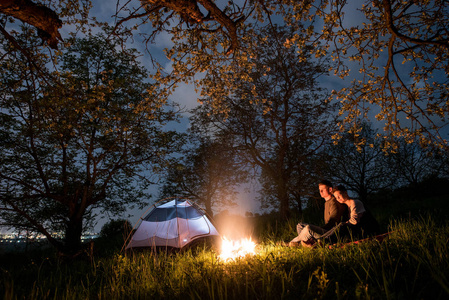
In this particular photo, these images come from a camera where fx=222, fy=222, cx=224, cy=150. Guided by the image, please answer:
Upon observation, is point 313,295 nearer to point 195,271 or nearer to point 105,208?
point 195,271

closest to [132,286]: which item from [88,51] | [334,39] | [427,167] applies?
[334,39]

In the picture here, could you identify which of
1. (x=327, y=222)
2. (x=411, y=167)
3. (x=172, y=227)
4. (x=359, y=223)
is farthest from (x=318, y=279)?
(x=411, y=167)

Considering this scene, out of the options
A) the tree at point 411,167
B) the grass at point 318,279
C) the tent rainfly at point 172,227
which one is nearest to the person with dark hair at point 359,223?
the grass at point 318,279

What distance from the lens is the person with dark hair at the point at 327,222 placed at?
6.26 m

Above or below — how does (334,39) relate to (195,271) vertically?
above

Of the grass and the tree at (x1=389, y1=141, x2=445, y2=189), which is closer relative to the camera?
the grass

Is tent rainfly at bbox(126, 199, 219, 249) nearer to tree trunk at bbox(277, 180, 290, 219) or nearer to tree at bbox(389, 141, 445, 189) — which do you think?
tree trunk at bbox(277, 180, 290, 219)

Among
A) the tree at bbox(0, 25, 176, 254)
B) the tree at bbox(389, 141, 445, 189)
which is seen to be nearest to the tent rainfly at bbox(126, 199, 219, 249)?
the tree at bbox(0, 25, 176, 254)

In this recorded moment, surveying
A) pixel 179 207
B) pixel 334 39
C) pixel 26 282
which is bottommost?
pixel 26 282

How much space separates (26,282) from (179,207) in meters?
5.91

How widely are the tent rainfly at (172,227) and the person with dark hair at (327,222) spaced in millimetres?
4930

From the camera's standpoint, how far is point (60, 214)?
12.9m

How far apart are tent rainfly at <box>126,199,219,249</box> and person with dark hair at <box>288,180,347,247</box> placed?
493 centimetres

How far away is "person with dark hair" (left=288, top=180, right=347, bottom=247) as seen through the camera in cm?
626
